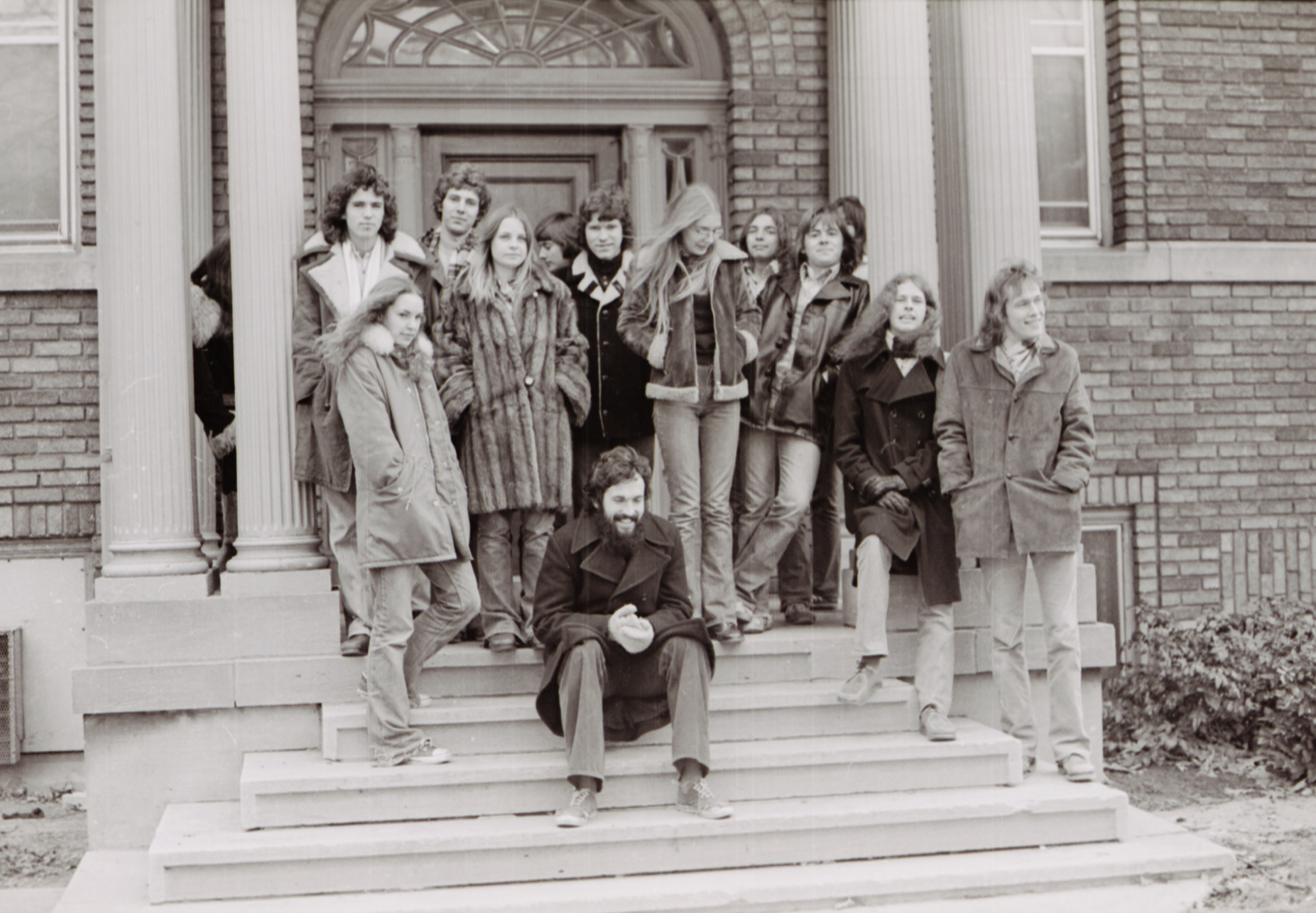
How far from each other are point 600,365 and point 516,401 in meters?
0.63

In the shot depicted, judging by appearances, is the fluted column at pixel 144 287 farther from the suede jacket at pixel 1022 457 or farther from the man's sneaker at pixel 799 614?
the suede jacket at pixel 1022 457

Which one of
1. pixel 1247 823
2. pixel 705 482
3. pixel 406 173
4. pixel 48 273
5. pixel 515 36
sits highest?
pixel 515 36

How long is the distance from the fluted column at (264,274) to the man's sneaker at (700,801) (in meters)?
1.97

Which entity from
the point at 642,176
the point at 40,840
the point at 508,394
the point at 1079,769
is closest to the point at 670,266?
the point at 508,394

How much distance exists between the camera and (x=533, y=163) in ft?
26.7

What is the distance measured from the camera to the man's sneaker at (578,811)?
518cm

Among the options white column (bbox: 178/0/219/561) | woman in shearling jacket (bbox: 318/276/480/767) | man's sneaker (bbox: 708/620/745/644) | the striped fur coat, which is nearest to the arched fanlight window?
white column (bbox: 178/0/219/561)

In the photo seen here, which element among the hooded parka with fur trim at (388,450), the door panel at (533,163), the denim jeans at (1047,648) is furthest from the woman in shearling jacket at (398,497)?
the door panel at (533,163)

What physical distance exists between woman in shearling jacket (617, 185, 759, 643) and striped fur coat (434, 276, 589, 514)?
0.38 metres

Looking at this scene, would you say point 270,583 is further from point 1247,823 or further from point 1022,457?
point 1247,823

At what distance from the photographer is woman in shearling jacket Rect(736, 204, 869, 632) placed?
639cm

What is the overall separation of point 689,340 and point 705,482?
0.64 metres

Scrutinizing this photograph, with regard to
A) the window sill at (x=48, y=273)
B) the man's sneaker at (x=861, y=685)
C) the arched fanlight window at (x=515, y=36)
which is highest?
the arched fanlight window at (x=515, y=36)

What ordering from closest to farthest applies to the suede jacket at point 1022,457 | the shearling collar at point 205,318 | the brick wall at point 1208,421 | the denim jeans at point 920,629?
the suede jacket at point 1022,457
the denim jeans at point 920,629
the shearling collar at point 205,318
the brick wall at point 1208,421
